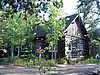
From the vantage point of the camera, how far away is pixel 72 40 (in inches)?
1398

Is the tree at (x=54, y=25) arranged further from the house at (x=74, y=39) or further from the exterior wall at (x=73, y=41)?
the exterior wall at (x=73, y=41)

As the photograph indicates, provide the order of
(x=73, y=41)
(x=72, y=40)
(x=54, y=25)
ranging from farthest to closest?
(x=73, y=41) < (x=72, y=40) < (x=54, y=25)

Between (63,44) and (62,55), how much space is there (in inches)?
66.3

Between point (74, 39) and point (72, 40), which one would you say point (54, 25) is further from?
point (74, 39)

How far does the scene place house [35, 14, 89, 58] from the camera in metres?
33.8

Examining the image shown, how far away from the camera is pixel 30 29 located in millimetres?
32156

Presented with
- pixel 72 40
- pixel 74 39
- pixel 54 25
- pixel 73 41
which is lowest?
pixel 73 41

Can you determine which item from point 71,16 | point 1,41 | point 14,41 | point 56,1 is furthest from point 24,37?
point 56,1

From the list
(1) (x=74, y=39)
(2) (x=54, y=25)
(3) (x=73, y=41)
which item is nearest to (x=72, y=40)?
(3) (x=73, y=41)

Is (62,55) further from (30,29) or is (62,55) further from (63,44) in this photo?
(30,29)

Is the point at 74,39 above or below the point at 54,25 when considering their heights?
below

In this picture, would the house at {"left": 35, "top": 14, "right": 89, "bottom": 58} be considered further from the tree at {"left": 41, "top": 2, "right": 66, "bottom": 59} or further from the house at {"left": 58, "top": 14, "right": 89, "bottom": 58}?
the tree at {"left": 41, "top": 2, "right": 66, "bottom": 59}

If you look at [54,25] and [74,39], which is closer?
[54,25]

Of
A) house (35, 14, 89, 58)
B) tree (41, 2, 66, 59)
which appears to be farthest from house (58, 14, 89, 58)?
tree (41, 2, 66, 59)
